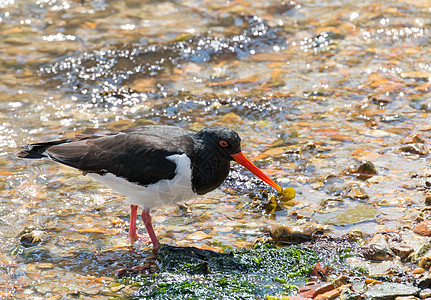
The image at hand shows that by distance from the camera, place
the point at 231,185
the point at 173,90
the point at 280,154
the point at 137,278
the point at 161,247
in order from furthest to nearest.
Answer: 1. the point at 173,90
2. the point at 280,154
3. the point at 231,185
4. the point at 161,247
5. the point at 137,278

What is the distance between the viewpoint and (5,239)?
16.8 feet

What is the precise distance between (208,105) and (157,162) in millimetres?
3078

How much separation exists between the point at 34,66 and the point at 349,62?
5103mm

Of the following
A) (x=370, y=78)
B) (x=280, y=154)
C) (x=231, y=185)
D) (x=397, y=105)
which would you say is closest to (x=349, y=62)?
(x=370, y=78)

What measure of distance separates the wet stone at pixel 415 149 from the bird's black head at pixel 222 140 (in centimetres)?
238

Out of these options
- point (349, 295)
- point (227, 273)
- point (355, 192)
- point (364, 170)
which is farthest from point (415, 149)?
point (227, 273)

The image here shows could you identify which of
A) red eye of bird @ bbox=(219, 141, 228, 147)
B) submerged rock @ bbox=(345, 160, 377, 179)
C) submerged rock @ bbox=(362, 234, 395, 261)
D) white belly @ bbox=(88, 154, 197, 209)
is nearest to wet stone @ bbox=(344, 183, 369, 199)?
submerged rock @ bbox=(345, 160, 377, 179)

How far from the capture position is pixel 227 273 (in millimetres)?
4461

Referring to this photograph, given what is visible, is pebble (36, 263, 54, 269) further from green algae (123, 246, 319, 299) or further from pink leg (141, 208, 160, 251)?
pink leg (141, 208, 160, 251)

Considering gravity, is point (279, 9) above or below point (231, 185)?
above

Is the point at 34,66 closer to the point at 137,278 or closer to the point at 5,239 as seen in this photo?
the point at 5,239

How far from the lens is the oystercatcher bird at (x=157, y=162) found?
4.89m

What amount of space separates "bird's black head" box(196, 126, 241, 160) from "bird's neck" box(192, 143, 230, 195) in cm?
4

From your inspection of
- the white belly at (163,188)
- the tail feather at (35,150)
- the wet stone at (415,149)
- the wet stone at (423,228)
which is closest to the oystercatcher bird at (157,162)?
the white belly at (163,188)
